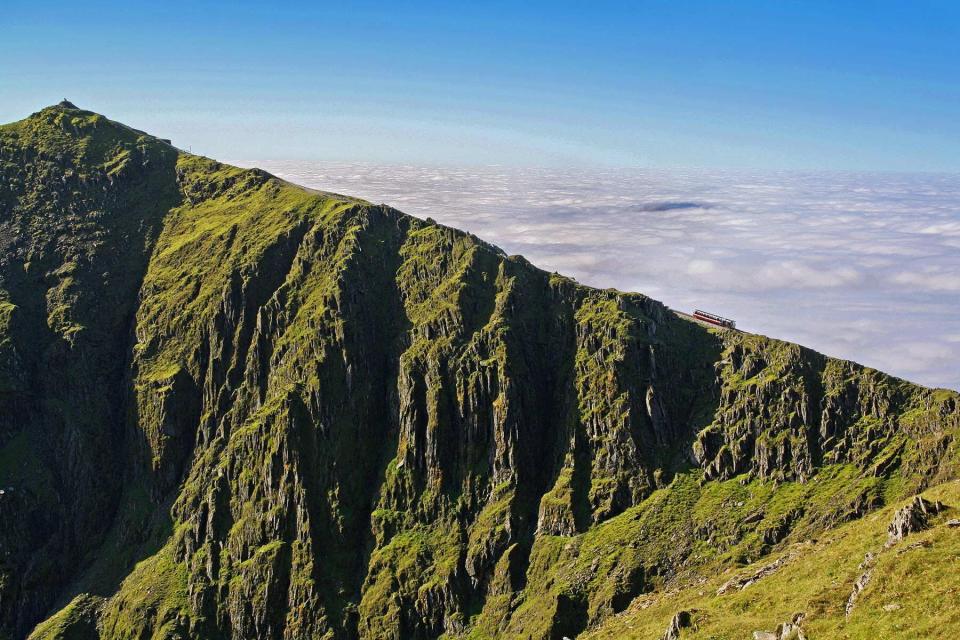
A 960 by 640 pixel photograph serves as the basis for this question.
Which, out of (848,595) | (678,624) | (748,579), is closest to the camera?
(848,595)

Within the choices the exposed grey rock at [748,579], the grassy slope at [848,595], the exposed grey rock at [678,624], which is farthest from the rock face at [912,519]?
the exposed grey rock at [678,624]

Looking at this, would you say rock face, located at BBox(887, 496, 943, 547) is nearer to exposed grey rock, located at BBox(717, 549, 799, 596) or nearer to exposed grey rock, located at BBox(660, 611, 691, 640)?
exposed grey rock, located at BBox(717, 549, 799, 596)

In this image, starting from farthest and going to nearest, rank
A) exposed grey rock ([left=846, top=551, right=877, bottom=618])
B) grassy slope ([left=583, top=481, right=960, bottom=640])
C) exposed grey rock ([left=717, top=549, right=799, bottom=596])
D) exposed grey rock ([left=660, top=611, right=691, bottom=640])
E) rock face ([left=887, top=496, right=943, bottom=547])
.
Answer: exposed grey rock ([left=717, top=549, right=799, bottom=596]), exposed grey rock ([left=660, top=611, right=691, bottom=640]), rock face ([left=887, top=496, right=943, bottom=547]), exposed grey rock ([left=846, top=551, right=877, bottom=618]), grassy slope ([left=583, top=481, right=960, bottom=640])

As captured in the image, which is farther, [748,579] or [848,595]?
[748,579]

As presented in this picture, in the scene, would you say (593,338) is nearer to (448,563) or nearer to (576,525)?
(576,525)

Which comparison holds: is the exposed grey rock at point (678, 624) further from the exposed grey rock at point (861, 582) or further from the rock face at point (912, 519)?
the rock face at point (912, 519)

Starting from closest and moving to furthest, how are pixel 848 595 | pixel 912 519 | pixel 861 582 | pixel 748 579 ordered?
pixel 861 582 < pixel 848 595 < pixel 912 519 < pixel 748 579

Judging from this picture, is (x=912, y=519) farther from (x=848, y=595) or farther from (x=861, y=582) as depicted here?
(x=848, y=595)

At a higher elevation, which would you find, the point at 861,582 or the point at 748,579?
the point at 861,582

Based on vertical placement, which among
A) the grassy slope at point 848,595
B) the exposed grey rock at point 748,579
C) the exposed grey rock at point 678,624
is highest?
the grassy slope at point 848,595

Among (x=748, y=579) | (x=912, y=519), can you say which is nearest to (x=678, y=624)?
(x=748, y=579)

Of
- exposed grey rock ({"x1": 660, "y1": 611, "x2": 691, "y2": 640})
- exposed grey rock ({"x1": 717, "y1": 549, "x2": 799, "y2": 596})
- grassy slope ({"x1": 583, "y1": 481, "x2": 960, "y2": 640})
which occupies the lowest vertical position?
exposed grey rock ({"x1": 717, "y1": 549, "x2": 799, "y2": 596})

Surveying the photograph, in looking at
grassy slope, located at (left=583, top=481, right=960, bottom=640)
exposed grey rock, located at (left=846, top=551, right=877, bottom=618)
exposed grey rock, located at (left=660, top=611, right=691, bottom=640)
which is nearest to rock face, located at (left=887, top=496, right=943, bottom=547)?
grassy slope, located at (left=583, top=481, right=960, bottom=640)
